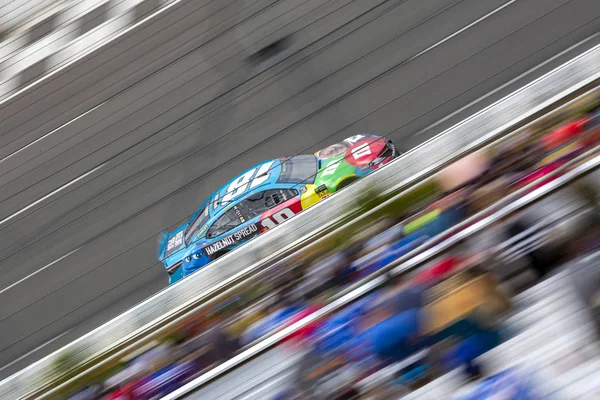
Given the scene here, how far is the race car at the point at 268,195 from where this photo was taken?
7391 millimetres

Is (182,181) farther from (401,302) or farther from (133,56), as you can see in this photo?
(401,302)

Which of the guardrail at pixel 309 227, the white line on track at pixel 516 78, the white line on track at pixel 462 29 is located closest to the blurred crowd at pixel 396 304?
the guardrail at pixel 309 227

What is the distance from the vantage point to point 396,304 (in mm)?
3725

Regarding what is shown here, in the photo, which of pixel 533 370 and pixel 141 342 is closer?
pixel 533 370

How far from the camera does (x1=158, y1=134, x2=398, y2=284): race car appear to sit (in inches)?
291

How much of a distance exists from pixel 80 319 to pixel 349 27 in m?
5.06

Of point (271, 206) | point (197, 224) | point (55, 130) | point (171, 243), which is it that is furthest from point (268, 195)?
point (55, 130)

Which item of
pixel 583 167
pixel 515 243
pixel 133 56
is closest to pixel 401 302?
pixel 515 243

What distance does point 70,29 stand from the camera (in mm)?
9758

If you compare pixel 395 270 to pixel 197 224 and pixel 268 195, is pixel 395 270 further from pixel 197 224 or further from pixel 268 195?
pixel 197 224

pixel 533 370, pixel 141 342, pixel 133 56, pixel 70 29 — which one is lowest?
pixel 533 370

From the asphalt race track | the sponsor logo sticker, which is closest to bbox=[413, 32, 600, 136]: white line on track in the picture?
the asphalt race track

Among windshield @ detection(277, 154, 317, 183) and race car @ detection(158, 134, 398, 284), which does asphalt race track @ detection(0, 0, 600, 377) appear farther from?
windshield @ detection(277, 154, 317, 183)

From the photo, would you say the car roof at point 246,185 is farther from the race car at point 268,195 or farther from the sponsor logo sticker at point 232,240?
the sponsor logo sticker at point 232,240
